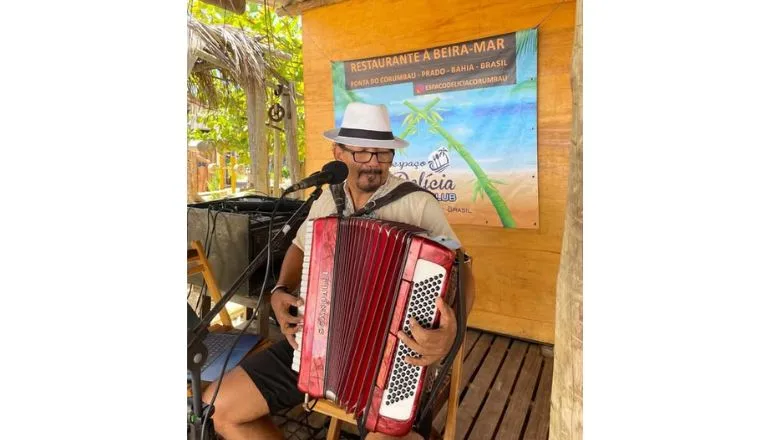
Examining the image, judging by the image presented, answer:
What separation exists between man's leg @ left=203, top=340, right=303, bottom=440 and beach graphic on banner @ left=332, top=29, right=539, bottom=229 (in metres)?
1.77

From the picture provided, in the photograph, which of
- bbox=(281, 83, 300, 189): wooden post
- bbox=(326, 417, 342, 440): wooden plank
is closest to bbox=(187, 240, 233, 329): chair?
bbox=(326, 417, 342, 440): wooden plank

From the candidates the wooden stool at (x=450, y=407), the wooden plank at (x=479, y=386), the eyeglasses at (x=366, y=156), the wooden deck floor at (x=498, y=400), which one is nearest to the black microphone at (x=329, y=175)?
the eyeglasses at (x=366, y=156)

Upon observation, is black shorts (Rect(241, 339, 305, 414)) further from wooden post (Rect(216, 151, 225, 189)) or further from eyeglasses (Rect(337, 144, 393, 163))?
wooden post (Rect(216, 151, 225, 189))

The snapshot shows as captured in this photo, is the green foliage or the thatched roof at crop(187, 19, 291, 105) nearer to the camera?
the thatched roof at crop(187, 19, 291, 105)

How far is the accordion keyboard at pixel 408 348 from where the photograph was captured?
51.4 inches

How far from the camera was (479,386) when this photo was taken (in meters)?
2.46

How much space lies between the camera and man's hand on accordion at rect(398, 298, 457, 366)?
1.29 m

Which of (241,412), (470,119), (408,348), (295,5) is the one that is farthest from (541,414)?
(295,5)

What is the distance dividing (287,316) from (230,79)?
4588 millimetres

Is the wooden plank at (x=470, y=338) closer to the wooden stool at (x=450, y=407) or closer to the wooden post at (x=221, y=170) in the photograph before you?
the wooden stool at (x=450, y=407)

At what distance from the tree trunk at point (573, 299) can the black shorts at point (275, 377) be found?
109cm
